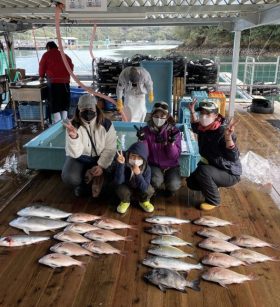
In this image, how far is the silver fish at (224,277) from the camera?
2225 millimetres

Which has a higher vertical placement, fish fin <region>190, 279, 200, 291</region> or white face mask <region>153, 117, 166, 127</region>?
white face mask <region>153, 117, 166, 127</region>

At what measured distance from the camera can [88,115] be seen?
3.22 metres

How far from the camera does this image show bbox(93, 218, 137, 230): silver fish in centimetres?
285

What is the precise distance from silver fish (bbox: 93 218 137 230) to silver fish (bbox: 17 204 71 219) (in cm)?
34

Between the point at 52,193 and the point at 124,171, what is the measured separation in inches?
37.2

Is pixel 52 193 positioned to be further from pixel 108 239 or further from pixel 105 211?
pixel 108 239

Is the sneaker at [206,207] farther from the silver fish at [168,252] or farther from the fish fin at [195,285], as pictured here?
the fish fin at [195,285]

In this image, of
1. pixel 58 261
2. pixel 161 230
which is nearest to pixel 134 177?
pixel 161 230

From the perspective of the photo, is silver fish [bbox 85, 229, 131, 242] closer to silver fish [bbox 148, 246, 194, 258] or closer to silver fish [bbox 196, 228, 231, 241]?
silver fish [bbox 148, 246, 194, 258]

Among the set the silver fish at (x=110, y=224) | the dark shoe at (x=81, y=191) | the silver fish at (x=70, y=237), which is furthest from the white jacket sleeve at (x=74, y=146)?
the silver fish at (x=70, y=237)

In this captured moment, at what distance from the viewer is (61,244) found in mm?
2531

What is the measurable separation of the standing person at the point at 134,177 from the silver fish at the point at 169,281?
969 millimetres

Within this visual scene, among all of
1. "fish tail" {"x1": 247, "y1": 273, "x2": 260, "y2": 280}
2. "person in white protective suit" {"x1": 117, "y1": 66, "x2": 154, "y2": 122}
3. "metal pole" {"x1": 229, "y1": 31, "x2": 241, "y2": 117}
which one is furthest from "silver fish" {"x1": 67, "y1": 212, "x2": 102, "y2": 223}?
"metal pole" {"x1": 229, "y1": 31, "x2": 241, "y2": 117}

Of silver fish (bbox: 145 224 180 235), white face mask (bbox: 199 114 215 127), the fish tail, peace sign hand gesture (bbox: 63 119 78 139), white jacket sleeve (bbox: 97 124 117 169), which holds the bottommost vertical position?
the fish tail
